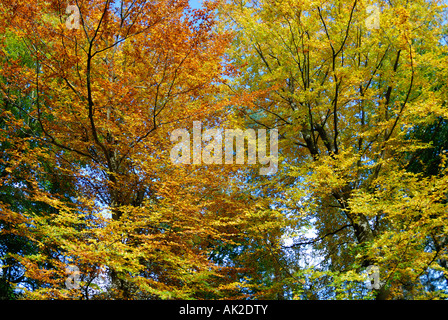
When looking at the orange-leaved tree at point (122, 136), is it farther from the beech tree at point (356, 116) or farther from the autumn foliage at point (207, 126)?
the beech tree at point (356, 116)

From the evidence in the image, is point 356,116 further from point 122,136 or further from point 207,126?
point 122,136

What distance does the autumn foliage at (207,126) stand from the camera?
257 inches

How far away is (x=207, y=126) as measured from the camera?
33.2 ft

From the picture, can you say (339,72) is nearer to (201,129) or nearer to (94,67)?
(201,129)

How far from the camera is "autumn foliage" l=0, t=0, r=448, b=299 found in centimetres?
652

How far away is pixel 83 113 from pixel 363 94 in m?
6.78

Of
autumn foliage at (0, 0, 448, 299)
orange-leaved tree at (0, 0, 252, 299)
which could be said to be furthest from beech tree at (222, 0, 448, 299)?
orange-leaved tree at (0, 0, 252, 299)

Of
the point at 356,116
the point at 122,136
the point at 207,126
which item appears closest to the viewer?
the point at 122,136

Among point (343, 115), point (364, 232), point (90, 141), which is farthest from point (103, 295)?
point (343, 115)

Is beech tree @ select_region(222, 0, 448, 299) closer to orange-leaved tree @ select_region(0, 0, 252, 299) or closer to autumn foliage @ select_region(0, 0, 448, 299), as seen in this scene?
autumn foliage @ select_region(0, 0, 448, 299)

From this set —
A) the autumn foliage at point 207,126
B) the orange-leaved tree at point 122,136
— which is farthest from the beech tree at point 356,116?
the orange-leaved tree at point 122,136

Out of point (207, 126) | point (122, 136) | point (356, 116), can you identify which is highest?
point (356, 116)

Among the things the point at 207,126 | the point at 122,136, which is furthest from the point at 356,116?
the point at 122,136

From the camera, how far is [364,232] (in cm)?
808
